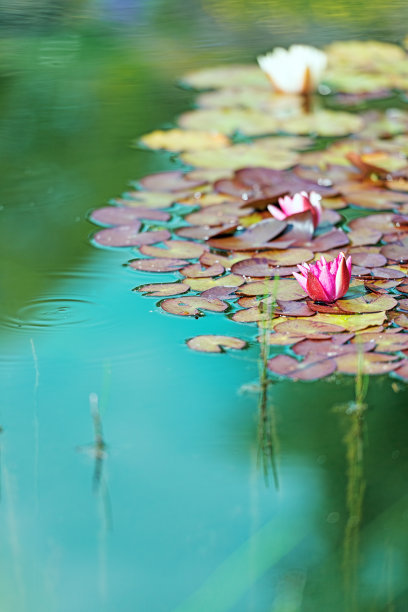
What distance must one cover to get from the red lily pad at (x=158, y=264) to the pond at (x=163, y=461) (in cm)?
2

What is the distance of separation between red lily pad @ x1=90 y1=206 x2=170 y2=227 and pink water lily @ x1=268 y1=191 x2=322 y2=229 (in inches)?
10.8

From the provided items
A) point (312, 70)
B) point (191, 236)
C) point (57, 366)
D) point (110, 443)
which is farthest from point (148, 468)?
point (312, 70)

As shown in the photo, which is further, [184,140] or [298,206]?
[184,140]

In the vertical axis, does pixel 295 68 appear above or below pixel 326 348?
above

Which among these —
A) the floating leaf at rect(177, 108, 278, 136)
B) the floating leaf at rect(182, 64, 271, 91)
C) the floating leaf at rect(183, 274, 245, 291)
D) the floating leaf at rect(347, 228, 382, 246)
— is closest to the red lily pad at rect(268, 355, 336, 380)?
the floating leaf at rect(183, 274, 245, 291)

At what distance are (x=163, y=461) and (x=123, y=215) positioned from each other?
967mm

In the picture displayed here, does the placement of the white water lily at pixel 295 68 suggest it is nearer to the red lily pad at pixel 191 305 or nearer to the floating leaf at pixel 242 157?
the floating leaf at pixel 242 157

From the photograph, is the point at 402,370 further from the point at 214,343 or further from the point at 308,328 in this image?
the point at 214,343

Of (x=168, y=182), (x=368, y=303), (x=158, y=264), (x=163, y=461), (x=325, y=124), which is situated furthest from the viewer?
(x=325, y=124)

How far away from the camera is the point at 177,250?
1.74 meters

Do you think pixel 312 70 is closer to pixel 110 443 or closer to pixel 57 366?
pixel 57 366

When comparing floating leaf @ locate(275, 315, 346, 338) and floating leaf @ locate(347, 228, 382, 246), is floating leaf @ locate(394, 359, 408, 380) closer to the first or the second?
floating leaf @ locate(275, 315, 346, 338)

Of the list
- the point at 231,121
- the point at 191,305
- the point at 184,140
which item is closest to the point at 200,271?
the point at 191,305

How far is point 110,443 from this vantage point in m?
1.10
